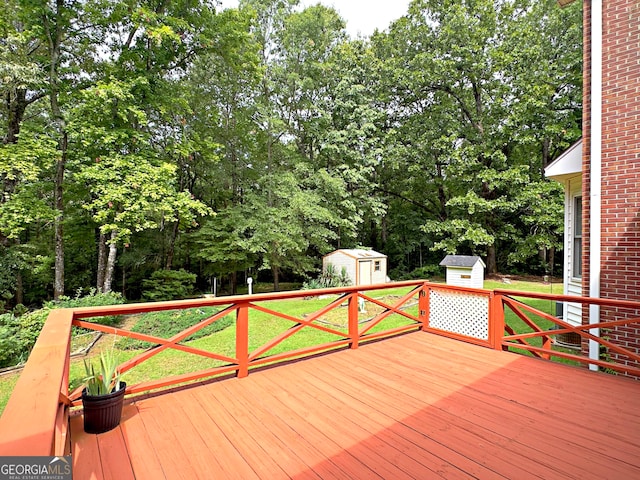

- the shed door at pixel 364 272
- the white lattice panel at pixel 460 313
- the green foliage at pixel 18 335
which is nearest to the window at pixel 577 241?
the white lattice panel at pixel 460 313

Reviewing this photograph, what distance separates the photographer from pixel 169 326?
7902 millimetres

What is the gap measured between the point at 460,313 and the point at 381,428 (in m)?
3.00

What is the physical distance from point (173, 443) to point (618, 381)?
4230 mm

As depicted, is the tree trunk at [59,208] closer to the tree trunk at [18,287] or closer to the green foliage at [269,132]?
the green foliage at [269,132]

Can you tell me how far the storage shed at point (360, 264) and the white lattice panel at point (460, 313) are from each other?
6997 millimetres

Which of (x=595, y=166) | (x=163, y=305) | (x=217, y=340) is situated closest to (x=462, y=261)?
(x=595, y=166)

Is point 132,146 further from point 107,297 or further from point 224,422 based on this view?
point 224,422

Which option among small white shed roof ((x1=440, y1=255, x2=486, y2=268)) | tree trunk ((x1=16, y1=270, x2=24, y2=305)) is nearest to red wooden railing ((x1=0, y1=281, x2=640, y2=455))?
small white shed roof ((x1=440, y1=255, x2=486, y2=268))

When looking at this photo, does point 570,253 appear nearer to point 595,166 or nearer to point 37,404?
point 595,166

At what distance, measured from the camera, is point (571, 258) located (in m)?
5.80

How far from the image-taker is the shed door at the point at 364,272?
1233cm

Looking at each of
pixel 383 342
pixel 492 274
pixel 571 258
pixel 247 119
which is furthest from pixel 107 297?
pixel 492 274

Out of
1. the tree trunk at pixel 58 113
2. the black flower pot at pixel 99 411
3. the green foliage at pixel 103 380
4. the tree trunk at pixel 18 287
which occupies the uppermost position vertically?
the tree trunk at pixel 58 113

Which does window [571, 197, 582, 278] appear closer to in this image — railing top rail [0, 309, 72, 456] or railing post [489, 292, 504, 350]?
railing post [489, 292, 504, 350]
